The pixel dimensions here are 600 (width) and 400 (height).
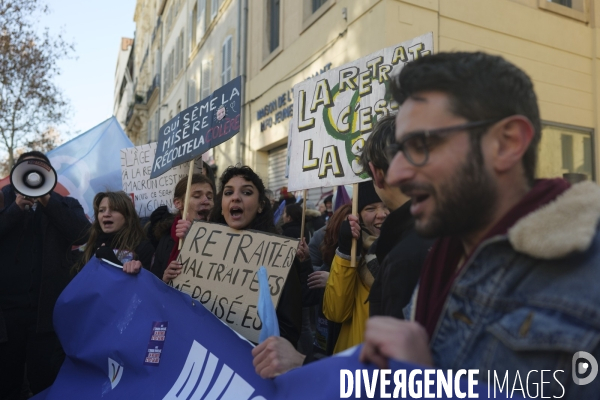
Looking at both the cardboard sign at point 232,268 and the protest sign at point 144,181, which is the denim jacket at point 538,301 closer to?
the cardboard sign at point 232,268

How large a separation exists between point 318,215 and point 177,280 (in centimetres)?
367

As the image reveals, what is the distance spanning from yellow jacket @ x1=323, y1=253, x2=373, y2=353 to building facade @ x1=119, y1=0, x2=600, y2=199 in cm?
565

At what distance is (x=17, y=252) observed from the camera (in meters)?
3.76

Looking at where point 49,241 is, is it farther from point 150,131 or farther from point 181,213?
point 150,131

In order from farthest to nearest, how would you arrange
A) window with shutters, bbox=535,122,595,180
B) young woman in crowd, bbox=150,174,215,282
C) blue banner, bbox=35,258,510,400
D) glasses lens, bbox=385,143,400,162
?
window with shutters, bbox=535,122,595,180 → young woman in crowd, bbox=150,174,215,282 → blue banner, bbox=35,258,510,400 → glasses lens, bbox=385,143,400,162

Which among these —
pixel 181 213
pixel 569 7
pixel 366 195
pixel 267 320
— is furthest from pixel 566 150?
pixel 267 320

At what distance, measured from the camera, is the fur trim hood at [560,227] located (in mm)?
963

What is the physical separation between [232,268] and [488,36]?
24.8 ft

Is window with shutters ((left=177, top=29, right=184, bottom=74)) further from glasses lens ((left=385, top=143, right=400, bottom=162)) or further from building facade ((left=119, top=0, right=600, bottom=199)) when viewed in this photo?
glasses lens ((left=385, top=143, right=400, bottom=162))

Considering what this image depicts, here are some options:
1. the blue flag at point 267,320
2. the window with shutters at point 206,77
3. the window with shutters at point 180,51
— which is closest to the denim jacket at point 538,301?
the blue flag at point 267,320

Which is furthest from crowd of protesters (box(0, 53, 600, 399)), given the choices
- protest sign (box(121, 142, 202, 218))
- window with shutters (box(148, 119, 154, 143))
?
window with shutters (box(148, 119, 154, 143))

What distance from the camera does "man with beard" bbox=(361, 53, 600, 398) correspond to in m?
0.98

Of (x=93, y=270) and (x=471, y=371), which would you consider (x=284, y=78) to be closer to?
(x=93, y=270)

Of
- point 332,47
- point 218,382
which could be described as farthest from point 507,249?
point 332,47
